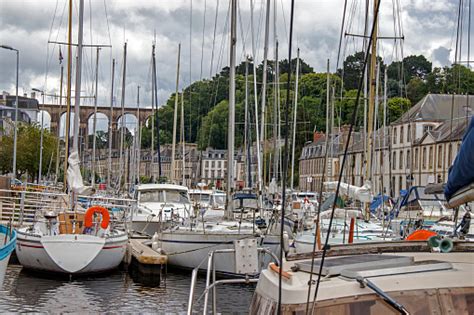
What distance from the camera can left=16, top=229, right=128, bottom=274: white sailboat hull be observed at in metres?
20.2

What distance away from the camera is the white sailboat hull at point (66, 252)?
20.2 metres

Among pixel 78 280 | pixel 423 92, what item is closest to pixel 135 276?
pixel 78 280

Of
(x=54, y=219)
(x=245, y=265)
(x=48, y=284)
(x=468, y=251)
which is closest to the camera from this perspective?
(x=468, y=251)

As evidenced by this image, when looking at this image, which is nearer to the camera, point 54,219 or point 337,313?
point 337,313

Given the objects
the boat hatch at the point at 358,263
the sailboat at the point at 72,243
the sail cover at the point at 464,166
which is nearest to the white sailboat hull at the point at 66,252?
the sailboat at the point at 72,243

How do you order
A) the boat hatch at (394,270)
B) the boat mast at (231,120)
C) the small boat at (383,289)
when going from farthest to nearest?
1. the boat mast at (231,120)
2. the boat hatch at (394,270)
3. the small boat at (383,289)

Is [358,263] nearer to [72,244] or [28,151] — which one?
[72,244]

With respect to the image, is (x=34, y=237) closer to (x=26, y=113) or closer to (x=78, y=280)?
(x=78, y=280)

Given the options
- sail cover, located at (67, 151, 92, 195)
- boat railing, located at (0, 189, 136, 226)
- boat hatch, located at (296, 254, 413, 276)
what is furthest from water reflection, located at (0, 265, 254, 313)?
boat hatch, located at (296, 254, 413, 276)

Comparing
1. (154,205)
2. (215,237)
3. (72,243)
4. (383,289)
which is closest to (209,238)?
(215,237)

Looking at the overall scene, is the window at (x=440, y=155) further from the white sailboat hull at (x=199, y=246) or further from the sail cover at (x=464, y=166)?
the sail cover at (x=464, y=166)

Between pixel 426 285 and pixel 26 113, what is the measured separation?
140405 mm

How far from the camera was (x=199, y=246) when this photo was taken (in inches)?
842

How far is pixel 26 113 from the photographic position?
140 meters
